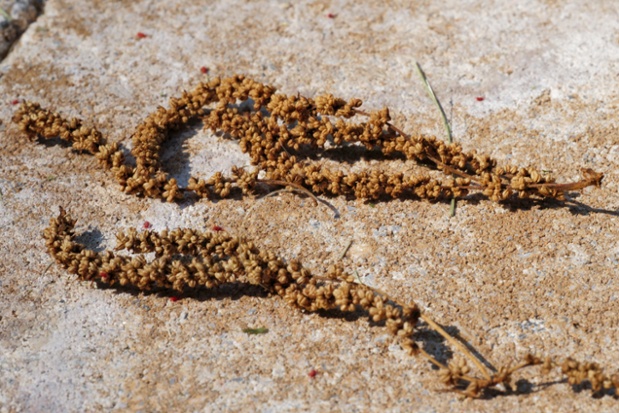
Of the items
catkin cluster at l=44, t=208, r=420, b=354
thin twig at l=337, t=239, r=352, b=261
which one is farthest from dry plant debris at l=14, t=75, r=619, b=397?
thin twig at l=337, t=239, r=352, b=261

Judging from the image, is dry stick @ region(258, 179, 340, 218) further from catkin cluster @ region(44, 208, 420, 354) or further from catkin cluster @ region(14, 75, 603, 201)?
catkin cluster @ region(44, 208, 420, 354)

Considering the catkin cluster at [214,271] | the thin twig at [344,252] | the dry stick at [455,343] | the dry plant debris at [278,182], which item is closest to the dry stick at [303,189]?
the dry plant debris at [278,182]

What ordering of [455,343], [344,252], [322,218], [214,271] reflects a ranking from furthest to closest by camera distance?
[322,218] < [344,252] < [214,271] < [455,343]

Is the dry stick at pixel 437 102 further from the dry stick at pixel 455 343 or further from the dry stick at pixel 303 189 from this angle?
the dry stick at pixel 455 343

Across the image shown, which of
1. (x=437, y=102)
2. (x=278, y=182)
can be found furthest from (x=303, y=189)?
(x=437, y=102)

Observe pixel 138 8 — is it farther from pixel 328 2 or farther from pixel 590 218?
pixel 590 218

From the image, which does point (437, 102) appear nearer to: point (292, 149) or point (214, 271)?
point (292, 149)

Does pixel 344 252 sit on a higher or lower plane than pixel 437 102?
lower
